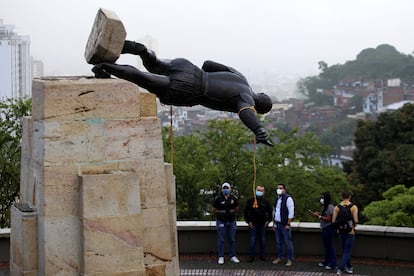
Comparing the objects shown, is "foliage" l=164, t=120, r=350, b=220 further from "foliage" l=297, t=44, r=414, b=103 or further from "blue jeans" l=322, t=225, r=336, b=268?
"foliage" l=297, t=44, r=414, b=103

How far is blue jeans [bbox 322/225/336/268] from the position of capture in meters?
12.2

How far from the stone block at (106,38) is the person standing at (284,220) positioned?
4.99 m

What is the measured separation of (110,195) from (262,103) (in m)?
3.00

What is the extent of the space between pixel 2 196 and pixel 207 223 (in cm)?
778

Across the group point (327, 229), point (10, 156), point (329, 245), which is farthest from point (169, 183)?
point (10, 156)

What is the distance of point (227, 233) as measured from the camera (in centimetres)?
1280

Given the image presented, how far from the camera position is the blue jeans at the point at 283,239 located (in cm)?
1239

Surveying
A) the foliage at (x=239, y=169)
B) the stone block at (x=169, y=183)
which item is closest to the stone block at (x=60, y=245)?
the stone block at (x=169, y=183)

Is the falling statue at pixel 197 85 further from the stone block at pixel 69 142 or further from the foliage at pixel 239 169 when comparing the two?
the foliage at pixel 239 169

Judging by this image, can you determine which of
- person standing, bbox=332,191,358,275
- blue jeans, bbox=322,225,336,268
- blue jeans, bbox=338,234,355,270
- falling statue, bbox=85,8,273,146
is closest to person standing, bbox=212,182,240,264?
blue jeans, bbox=322,225,336,268

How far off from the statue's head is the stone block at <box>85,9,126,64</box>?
2.30m

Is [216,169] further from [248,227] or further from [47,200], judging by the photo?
[47,200]

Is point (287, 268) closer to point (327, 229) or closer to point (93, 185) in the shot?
point (327, 229)

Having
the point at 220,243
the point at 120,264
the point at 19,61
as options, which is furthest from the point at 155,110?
the point at 19,61
